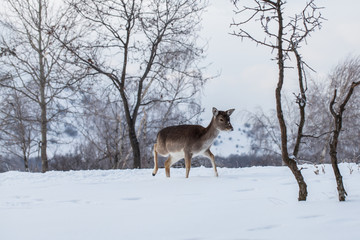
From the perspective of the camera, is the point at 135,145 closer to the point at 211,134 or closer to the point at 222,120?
the point at 211,134

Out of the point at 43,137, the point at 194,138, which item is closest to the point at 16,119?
the point at 43,137

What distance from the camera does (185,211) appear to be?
507 centimetres

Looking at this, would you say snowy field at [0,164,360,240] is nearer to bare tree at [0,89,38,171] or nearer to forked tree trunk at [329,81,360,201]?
forked tree trunk at [329,81,360,201]

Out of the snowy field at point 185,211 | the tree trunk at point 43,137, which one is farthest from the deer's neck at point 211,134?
the tree trunk at point 43,137

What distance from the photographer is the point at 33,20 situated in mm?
18594

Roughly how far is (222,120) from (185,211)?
13.7ft

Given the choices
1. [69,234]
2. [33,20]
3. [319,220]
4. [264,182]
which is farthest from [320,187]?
[33,20]

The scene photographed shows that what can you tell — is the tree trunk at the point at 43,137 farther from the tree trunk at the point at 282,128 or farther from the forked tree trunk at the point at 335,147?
the forked tree trunk at the point at 335,147

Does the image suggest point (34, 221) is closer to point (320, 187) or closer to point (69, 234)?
point (69, 234)

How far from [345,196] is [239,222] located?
1.84 metres

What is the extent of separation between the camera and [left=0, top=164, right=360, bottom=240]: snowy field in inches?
157

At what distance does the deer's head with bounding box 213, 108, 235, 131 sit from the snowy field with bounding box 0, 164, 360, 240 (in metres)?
1.25

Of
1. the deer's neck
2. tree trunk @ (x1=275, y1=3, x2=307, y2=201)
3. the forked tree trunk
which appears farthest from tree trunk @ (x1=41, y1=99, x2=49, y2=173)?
the forked tree trunk

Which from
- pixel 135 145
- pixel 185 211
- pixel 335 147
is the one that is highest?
pixel 135 145
